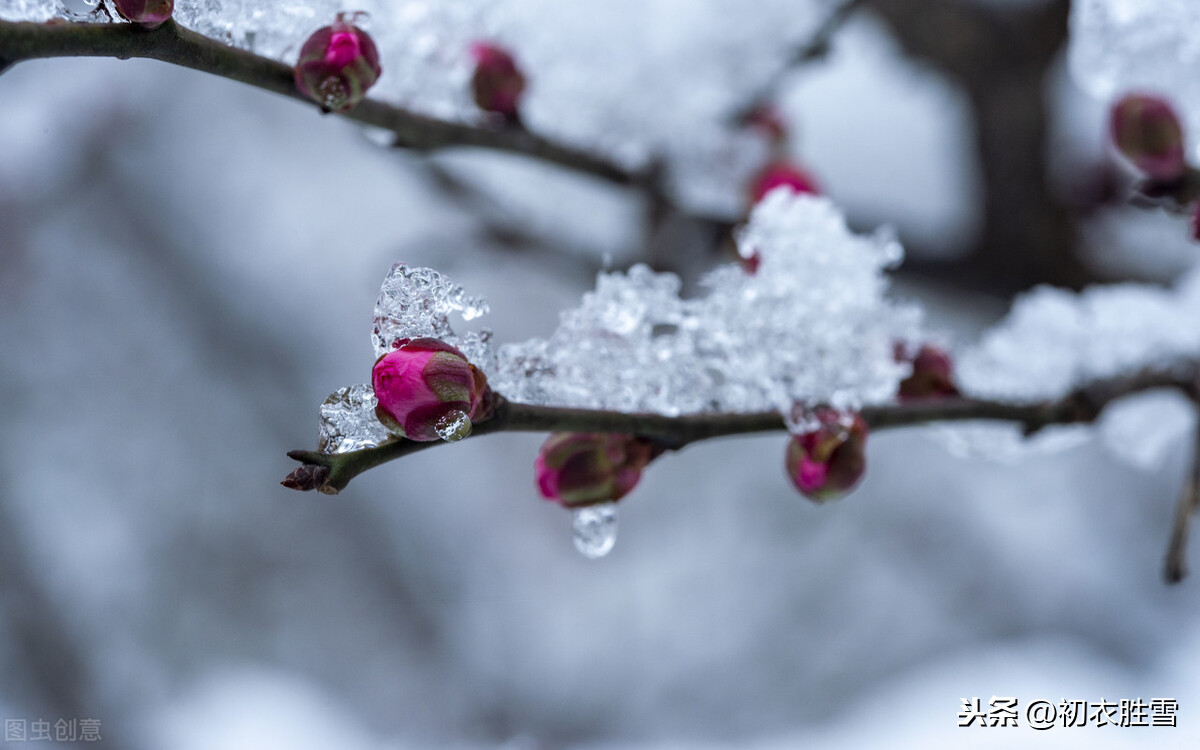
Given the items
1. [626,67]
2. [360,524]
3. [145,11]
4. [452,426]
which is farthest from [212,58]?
[360,524]

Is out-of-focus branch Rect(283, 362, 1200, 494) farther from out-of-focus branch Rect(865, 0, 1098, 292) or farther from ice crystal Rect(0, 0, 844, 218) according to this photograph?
out-of-focus branch Rect(865, 0, 1098, 292)

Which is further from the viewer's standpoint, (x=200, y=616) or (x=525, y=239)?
(x=200, y=616)

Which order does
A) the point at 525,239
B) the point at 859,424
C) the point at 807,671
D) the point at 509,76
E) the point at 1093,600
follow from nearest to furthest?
1. the point at 859,424
2. the point at 509,76
3. the point at 525,239
4. the point at 1093,600
5. the point at 807,671

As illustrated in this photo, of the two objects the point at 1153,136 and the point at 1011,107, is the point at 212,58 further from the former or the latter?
the point at 1011,107

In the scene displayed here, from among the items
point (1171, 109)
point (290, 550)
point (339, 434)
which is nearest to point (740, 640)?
point (290, 550)

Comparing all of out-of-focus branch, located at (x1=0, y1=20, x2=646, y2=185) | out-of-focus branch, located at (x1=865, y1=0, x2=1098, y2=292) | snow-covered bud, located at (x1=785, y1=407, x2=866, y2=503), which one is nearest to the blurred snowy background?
out-of-focus branch, located at (x1=865, y1=0, x2=1098, y2=292)

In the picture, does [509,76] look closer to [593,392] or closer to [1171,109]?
[593,392]
